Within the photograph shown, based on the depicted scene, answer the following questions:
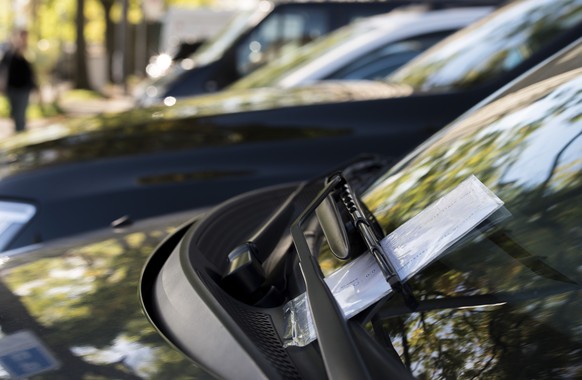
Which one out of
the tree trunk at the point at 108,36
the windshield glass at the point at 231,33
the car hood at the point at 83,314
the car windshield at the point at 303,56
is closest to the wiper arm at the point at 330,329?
the car hood at the point at 83,314

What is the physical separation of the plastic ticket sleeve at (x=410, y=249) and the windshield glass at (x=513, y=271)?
27 mm

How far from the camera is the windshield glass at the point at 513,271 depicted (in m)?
1.75

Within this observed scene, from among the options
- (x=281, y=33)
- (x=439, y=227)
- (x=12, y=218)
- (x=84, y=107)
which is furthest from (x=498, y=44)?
(x=84, y=107)

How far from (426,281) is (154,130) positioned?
3.10m

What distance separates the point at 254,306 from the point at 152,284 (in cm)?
29

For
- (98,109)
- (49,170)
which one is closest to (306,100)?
(49,170)

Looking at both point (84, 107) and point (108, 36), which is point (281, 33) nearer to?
point (84, 107)

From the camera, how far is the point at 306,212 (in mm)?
2244

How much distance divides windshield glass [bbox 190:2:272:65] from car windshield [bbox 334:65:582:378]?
8.65 m

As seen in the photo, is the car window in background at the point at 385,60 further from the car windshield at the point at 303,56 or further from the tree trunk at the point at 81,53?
the tree trunk at the point at 81,53

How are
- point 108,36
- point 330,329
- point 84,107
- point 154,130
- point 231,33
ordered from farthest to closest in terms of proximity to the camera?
point 108,36 < point 84,107 < point 231,33 < point 154,130 < point 330,329

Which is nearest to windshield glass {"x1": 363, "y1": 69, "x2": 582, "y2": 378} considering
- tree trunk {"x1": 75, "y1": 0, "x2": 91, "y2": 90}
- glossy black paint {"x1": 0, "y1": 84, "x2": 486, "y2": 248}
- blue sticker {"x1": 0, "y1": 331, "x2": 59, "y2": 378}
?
blue sticker {"x1": 0, "y1": 331, "x2": 59, "y2": 378}

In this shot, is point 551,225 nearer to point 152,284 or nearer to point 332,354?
point 332,354

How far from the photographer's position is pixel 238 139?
475cm
